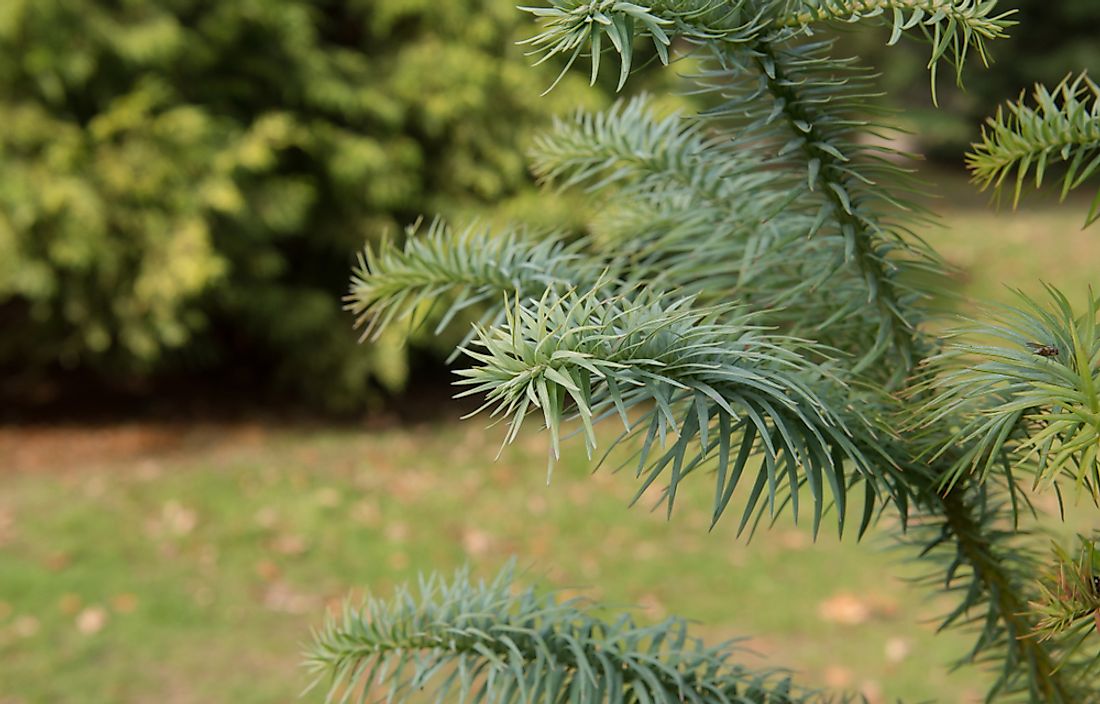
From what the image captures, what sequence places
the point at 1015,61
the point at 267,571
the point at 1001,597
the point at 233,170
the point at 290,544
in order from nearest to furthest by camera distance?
the point at 1001,597 < the point at 267,571 < the point at 290,544 < the point at 233,170 < the point at 1015,61

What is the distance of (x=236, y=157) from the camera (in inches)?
219

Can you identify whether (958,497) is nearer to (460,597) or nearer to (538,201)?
(460,597)

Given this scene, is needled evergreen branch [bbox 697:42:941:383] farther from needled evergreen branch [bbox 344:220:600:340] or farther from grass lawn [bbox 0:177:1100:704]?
grass lawn [bbox 0:177:1100:704]

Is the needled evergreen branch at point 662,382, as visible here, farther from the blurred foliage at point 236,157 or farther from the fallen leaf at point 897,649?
the blurred foliage at point 236,157

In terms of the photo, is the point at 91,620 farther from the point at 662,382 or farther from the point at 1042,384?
the point at 1042,384

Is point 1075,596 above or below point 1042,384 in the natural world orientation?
below

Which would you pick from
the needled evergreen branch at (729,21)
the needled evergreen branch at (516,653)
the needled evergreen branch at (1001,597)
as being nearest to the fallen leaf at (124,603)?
the needled evergreen branch at (516,653)

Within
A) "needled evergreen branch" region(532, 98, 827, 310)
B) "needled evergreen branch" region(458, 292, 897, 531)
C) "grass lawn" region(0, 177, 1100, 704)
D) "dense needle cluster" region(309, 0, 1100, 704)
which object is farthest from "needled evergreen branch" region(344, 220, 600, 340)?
"grass lawn" region(0, 177, 1100, 704)

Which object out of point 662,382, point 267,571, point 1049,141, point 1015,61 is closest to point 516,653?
point 662,382

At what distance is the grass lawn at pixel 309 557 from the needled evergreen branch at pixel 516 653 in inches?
76.8

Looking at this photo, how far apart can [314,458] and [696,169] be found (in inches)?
185

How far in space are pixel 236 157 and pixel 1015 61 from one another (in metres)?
10.2

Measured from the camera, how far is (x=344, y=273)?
21.5ft

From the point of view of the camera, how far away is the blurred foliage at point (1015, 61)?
37.9 ft
